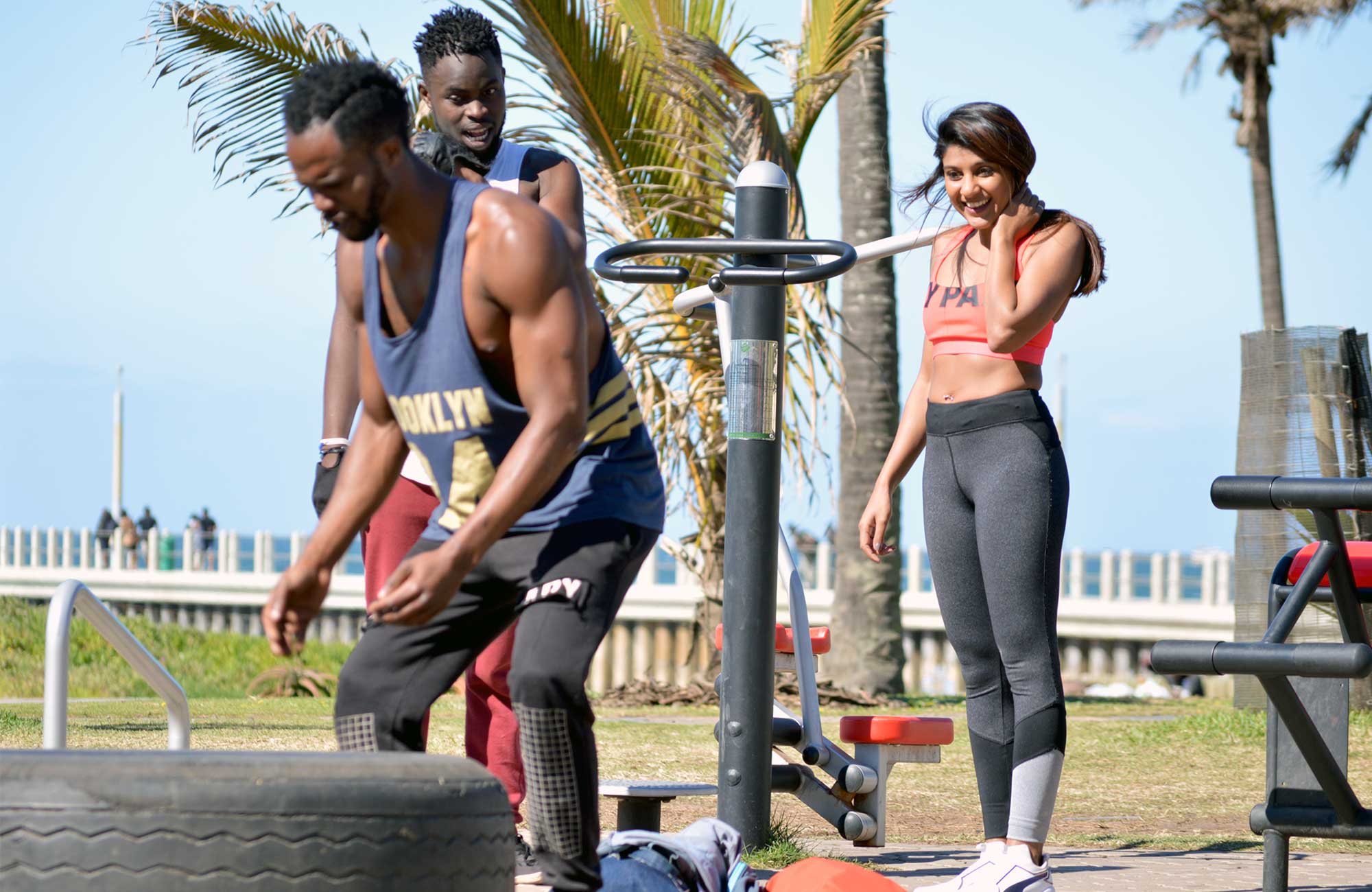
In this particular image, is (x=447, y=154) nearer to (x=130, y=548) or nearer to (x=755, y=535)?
(x=755, y=535)

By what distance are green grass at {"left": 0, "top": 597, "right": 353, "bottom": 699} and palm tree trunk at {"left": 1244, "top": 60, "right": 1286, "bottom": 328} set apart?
508 inches

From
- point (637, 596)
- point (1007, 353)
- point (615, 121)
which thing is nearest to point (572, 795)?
point (1007, 353)

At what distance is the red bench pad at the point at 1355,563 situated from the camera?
12.1ft

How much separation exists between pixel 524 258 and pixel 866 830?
2.30 m

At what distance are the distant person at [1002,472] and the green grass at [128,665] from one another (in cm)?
669

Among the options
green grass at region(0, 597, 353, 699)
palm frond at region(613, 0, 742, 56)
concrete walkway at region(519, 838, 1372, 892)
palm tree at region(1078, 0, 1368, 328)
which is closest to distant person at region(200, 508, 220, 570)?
green grass at region(0, 597, 353, 699)

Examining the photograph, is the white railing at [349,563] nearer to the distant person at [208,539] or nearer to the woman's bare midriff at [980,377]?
the distant person at [208,539]

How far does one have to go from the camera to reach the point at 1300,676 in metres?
3.19

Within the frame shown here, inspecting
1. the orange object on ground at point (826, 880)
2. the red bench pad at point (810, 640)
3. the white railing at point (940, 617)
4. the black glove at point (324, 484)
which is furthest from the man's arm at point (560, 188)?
the white railing at point (940, 617)

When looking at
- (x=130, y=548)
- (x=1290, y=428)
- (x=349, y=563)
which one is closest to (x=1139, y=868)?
(x=1290, y=428)

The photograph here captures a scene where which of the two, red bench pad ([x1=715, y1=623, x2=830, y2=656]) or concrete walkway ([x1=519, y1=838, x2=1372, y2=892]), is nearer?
concrete walkway ([x1=519, y1=838, x2=1372, y2=892])

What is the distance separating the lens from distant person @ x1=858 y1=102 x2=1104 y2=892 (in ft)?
11.7

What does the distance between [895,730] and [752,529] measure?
2.32ft

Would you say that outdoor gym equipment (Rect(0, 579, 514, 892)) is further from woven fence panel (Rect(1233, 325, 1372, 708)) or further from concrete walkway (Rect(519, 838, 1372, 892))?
woven fence panel (Rect(1233, 325, 1372, 708))
